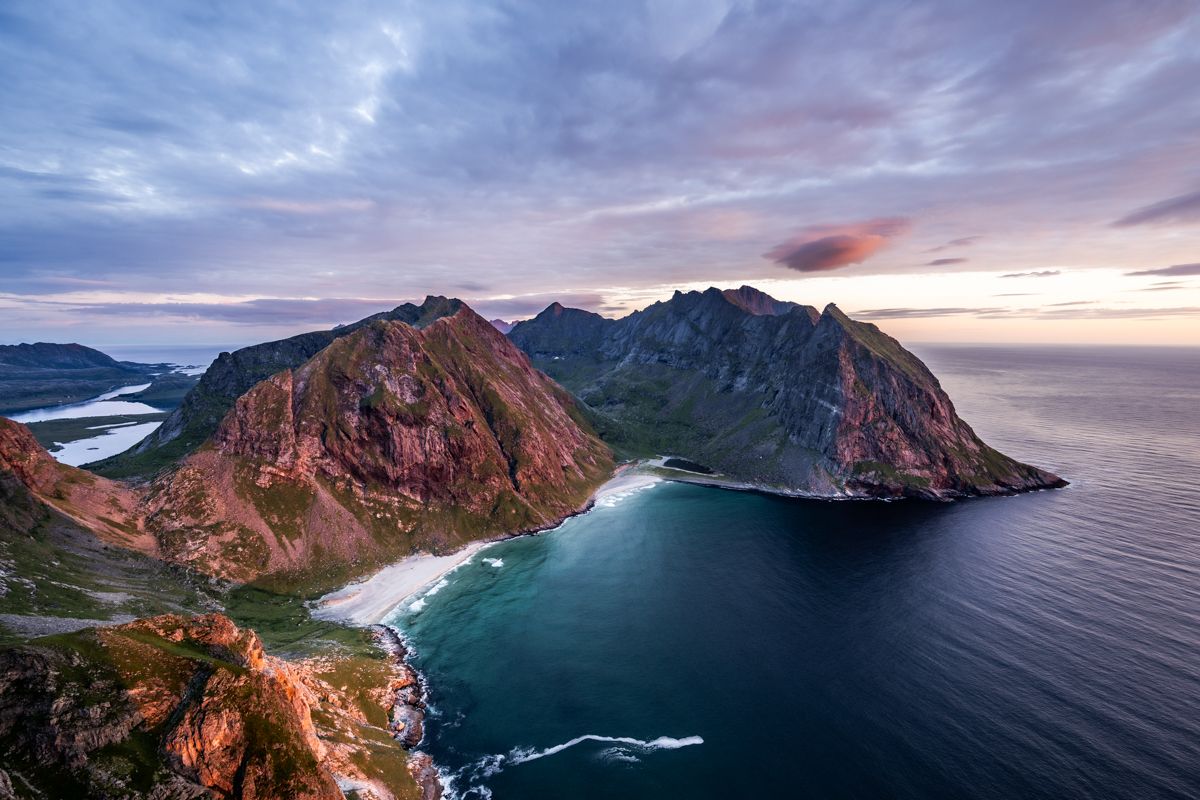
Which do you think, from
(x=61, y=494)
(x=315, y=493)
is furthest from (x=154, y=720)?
(x=315, y=493)

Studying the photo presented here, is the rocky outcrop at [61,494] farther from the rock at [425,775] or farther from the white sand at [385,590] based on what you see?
the rock at [425,775]

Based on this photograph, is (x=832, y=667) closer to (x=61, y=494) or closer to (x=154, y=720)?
(x=154, y=720)

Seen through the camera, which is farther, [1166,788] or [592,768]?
[592,768]

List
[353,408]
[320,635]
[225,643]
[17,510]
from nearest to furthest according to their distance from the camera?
1. [225,643]
2. [17,510]
3. [320,635]
4. [353,408]

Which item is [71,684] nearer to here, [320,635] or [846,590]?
[320,635]

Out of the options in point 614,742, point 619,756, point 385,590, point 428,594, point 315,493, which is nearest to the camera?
point 619,756

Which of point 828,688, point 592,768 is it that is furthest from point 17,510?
point 828,688

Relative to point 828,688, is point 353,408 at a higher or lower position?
higher
